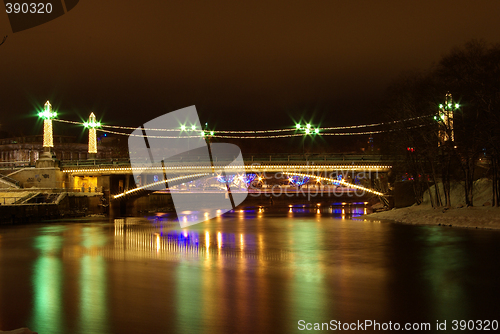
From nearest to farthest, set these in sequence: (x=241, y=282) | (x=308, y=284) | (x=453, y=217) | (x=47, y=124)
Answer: (x=308, y=284), (x=241, y=282), (x=453, y=217), (x=47, y=124)

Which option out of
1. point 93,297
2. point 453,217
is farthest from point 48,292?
point 453,217

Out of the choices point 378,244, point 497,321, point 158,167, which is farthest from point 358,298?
point 158,167

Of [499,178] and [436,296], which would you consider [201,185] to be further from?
[436,296]

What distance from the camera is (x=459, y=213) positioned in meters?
30.0

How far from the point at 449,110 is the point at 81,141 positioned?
334 feet

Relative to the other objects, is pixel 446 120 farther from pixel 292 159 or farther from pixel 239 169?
pixel 239 169

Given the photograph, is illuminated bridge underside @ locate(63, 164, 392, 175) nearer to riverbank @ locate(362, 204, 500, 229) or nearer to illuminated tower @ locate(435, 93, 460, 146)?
riverbank @ locate(362, 204, 500, 229)

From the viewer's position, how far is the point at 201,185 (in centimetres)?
9519

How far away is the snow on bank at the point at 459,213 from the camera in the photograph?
90.2 feet

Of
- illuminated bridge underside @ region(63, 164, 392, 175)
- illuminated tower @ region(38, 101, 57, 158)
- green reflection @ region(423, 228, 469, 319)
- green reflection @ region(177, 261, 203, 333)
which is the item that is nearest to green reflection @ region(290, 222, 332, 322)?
green reflection @ region(177, 261, 203, 333)

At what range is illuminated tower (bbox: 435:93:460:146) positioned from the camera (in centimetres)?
2759

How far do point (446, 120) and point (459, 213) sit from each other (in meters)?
6.18

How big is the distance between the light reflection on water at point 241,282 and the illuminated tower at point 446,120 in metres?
6.63

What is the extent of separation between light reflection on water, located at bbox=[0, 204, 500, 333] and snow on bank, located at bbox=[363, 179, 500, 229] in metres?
2.71
